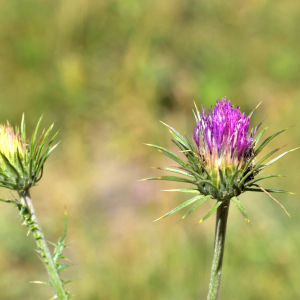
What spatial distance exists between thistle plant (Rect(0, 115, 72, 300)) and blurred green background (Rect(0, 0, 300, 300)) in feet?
13.7

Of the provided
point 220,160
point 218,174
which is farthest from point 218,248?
point 220,160

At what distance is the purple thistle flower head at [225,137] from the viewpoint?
2447 millimetres

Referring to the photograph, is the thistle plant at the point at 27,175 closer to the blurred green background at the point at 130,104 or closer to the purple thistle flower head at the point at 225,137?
the purple thistle flower head at the point at 225,137

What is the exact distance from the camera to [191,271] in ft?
20.7

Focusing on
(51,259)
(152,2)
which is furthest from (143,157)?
(51,259)

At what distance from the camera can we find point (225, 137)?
2475mm

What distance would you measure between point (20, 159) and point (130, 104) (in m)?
7.65

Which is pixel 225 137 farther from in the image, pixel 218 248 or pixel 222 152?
pixel 218 248

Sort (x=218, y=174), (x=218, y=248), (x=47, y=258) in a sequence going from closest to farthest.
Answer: (x=218, y=248), (x=218, y=174), (x=47, y=258)

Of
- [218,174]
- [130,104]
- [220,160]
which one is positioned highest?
[130,104]

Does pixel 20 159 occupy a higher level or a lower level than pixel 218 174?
higher

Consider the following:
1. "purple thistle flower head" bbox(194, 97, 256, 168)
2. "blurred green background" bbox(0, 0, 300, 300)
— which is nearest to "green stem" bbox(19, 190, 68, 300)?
"purple thistle flower head" bbox(194, 97, 256, 168)

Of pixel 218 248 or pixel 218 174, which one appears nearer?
pixel 218 248

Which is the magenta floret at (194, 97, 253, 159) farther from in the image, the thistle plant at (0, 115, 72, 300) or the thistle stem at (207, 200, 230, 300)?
the thistle plant at (0, 115, 72, 300)
